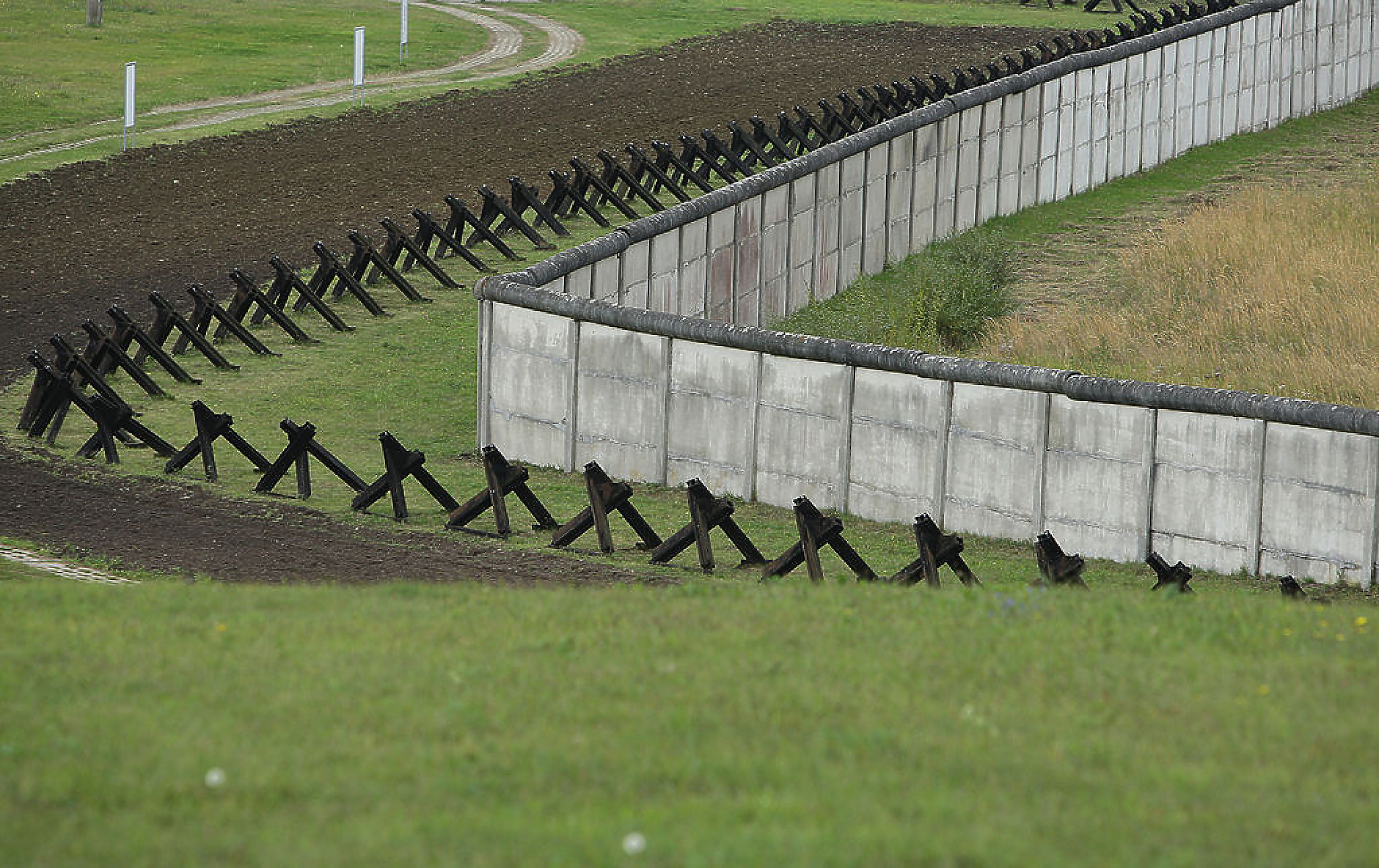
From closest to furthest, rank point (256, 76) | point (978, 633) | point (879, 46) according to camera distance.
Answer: point (978, 633) < point (256, 76) < point (879, 46)

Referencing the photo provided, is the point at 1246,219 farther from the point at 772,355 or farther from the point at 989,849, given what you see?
the point at 989,849

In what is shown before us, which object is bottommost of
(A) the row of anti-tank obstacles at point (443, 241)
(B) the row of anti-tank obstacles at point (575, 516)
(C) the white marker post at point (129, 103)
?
(B) the row of anti-tank obstacles at point (575, 516)

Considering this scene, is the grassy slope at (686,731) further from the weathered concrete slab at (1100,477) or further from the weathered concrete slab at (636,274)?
the weathered concrete slab at (636,274)

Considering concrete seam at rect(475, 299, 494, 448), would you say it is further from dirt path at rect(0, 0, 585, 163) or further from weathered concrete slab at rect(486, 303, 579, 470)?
dirt path at rect(0, 0, 585, 163)

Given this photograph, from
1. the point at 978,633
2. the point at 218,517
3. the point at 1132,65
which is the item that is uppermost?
the point at 1132,65

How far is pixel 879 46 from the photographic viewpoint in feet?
135

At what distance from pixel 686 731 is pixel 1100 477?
6.62m

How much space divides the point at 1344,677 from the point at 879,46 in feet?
117

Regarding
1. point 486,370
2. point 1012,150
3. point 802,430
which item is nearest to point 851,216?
point 1012,150

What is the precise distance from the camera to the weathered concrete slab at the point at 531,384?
1457cm

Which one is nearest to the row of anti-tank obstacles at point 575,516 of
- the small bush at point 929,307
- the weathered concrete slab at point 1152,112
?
the small bush at point 929,307

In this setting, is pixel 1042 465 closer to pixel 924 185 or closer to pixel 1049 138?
pixel 924 185

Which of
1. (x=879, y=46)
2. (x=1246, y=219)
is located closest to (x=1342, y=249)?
(x=1246, y=219)

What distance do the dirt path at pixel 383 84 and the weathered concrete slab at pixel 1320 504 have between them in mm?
20997
